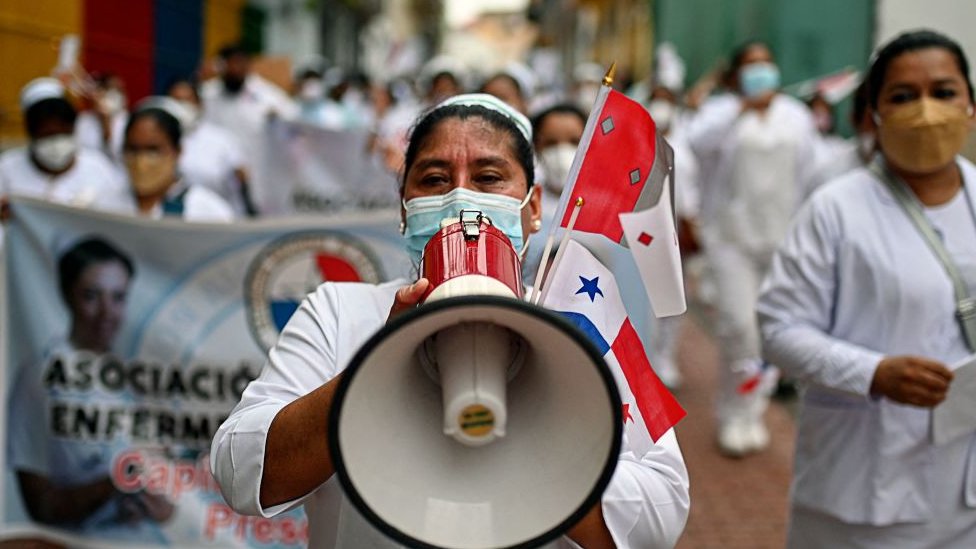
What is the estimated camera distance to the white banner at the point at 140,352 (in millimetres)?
4562

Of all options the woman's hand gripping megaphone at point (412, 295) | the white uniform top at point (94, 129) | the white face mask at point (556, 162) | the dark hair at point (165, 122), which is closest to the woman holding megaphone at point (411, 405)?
the woman's hand gripping megaphone at point (412, 295)

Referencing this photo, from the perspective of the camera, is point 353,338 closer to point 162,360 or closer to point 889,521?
point 889,521

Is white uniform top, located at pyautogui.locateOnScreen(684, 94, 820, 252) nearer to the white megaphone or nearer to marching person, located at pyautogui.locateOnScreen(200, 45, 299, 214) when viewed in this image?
marching person, located at pyautogui.locateOnScreen(200, 45, 299, 214)

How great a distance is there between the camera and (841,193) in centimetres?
326

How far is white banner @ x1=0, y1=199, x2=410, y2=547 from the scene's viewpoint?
456cm

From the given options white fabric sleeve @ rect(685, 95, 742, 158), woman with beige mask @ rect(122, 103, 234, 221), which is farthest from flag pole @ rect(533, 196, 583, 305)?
white fabric sleeve @ rect(685, 95, 742, 158)

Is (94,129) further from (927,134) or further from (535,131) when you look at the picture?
(927,134)

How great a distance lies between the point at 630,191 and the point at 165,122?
3.75 meters

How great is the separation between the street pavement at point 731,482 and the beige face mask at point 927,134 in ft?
8.93

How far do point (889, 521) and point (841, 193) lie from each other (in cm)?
93

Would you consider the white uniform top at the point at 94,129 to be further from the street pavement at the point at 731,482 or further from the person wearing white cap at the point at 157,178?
the street pavement at the point at 731,482

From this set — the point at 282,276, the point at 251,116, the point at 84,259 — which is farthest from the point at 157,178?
the point at 251,116

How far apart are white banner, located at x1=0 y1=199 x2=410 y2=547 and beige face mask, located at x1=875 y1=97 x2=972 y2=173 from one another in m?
2.14

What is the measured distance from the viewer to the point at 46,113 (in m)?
5.98
